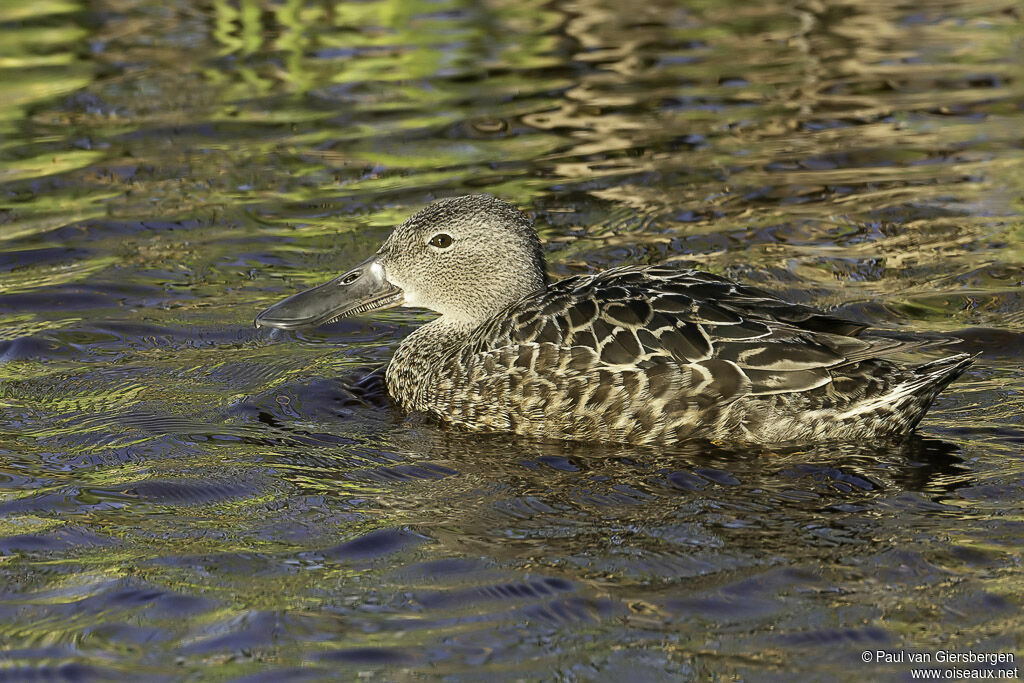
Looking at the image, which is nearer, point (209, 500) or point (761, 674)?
point (761, 674)

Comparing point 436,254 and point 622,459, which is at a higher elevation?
point 436,254

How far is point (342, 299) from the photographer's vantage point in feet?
26.6

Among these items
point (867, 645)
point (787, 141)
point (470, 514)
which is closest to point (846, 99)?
point (787, 141)

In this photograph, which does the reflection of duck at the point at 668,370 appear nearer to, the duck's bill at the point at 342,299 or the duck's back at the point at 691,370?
the duck's back at the point at 691,370

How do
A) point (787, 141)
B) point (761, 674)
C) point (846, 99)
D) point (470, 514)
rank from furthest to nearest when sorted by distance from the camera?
point (846, 99), point (787, 141), point (470, 514), point (761, 674)

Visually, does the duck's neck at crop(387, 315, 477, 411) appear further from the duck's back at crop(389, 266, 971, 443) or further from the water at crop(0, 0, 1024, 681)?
the duck's back at crop(389, 266, 971, 443)

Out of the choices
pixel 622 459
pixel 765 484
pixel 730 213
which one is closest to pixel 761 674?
pixel 765 484

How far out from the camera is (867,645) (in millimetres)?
4770

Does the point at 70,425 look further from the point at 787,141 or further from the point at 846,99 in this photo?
the point at 846,99

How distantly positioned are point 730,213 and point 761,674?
5.74 m

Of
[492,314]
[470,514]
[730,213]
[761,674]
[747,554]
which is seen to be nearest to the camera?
[761,674]

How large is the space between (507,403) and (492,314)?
103cm

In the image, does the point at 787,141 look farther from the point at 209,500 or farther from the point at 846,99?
the point at 209,500

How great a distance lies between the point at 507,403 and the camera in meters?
7.07
